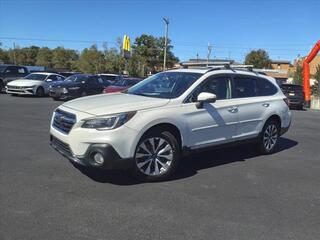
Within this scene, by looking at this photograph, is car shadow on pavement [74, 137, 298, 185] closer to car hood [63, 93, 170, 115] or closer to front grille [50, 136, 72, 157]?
front grille [50, 136, 72, 157]

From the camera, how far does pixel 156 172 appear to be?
6066 mm

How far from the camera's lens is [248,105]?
299 inches

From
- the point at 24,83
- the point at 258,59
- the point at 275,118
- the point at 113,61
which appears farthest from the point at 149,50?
the point at 275,118

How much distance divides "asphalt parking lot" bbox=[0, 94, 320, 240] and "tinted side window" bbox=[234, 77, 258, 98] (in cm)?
126

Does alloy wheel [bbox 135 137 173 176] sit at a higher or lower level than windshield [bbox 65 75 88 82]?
higher

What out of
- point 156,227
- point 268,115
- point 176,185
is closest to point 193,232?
point 156,227

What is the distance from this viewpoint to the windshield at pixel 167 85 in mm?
6609

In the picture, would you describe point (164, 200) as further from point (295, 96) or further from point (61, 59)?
point (61, 59)

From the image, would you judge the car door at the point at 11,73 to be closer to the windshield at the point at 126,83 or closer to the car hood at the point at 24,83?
the car hood at the point at 24,83

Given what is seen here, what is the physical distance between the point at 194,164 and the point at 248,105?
5.06 ft

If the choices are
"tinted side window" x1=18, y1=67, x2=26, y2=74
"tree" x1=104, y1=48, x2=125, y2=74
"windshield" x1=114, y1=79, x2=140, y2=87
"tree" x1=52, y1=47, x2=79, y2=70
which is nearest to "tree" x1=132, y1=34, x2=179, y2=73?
"tree" x1=104, y1=48, x2=125, y2=74

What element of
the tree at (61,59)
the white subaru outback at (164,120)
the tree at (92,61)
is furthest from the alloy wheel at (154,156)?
the tree at (61,59)

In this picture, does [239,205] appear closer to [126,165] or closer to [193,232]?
[193,232]

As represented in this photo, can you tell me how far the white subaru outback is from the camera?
559 cm
